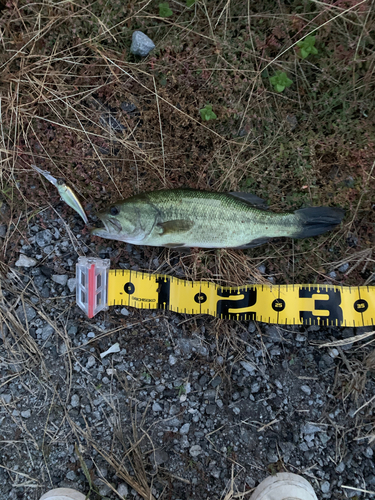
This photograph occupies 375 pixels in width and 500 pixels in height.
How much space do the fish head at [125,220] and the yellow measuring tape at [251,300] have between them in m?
0.57

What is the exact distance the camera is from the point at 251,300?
3447 mm

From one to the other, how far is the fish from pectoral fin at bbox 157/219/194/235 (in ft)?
3.22

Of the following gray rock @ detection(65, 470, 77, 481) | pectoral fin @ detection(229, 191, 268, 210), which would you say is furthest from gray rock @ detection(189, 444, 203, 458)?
pectoral fin @ detection(229, 191, 268, 210)

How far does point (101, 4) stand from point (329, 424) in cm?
543

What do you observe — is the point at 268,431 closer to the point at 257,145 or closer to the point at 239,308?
the point at 239,308

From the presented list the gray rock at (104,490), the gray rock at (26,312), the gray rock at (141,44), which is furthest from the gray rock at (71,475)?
the gray rock at (141,44)

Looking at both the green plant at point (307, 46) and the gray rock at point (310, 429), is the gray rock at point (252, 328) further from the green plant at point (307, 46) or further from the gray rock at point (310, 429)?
the green plant at point (307, 46)

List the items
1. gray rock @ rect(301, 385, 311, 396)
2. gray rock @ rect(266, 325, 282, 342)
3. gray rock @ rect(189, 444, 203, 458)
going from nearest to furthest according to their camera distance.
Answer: gray rock @ rect(189, 444, 203, 458) → gray rock @ rect(301, 385, 311, 396) → gray rock @ rect(266, 325, 282, 342)

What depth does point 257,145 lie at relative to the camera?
363cm

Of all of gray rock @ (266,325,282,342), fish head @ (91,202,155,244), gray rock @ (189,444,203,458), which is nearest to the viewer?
fish head @ (91,202,155,244)

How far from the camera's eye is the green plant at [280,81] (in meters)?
3.46

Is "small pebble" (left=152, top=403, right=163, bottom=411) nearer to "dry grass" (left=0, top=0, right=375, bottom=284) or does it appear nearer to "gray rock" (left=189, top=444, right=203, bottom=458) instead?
"gray rock" (left=189, top=444, right=203, bottom=458)

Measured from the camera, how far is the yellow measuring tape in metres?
3.41

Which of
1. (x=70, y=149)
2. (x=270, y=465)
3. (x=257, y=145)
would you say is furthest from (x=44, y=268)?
(x=270, y=465)
